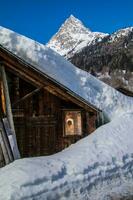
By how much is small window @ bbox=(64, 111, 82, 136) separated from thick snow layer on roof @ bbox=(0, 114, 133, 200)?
3.05 feet

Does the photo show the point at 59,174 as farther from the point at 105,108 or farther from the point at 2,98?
the point at 105,108

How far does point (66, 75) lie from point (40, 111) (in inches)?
187

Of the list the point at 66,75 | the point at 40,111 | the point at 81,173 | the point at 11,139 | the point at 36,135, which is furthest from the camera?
the point at 66,75

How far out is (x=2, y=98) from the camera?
1761cm

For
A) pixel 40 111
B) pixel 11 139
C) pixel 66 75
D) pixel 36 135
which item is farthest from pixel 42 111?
pixel 66 75

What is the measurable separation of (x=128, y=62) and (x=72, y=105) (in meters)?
112

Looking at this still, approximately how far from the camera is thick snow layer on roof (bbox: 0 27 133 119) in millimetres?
22562

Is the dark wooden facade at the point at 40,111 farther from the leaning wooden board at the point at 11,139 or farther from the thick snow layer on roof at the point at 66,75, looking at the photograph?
the thick snow layer on roof at the point at 66,75

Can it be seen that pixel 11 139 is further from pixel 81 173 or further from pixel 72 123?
pixel 72 123

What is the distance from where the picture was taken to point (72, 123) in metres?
19.6

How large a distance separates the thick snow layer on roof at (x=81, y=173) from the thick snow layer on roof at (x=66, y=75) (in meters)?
3.16

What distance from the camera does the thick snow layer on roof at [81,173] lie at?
13195 millimetres

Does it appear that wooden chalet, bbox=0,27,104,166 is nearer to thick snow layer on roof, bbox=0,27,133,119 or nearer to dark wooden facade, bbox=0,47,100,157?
dark wooden facade, bbox=0,47,100,157

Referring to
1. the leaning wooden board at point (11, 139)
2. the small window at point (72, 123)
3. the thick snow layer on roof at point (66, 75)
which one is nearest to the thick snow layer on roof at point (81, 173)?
the small window at point (72, 123)
